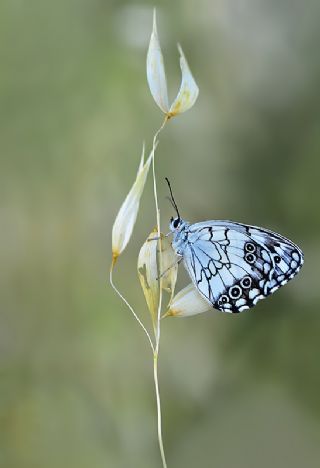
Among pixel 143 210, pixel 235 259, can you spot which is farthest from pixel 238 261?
pixel 143 210

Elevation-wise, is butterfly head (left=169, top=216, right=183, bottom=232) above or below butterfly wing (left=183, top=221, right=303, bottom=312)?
above

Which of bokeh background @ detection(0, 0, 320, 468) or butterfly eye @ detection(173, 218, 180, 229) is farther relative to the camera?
bokeh background @ detection(0, 0, 320, 468)

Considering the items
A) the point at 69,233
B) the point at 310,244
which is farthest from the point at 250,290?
the point at 69,233

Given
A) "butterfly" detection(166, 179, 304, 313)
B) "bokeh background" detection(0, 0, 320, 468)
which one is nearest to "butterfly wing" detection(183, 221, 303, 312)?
"butterfly" detection(166, 179, 304, 313)

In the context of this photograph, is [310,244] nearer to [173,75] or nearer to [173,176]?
[173,176]

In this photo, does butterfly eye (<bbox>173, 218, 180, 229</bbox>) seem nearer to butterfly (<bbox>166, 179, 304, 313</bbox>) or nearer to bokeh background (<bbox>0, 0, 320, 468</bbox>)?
butterfly (<bbox>166, 179, 304, 313</bbox>)

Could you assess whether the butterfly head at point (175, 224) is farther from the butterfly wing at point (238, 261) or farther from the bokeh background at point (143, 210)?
the bokeh background at point (143, 210)

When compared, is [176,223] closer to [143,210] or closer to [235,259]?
[235,259]

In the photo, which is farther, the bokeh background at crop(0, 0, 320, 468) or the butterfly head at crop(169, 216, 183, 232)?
the bokeh background at crop(0, 0, 320, 468)

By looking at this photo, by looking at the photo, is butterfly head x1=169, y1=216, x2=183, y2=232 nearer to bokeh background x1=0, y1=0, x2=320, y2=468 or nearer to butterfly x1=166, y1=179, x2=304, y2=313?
butterfly x1=166, y1=179, x2=304, y2=313
